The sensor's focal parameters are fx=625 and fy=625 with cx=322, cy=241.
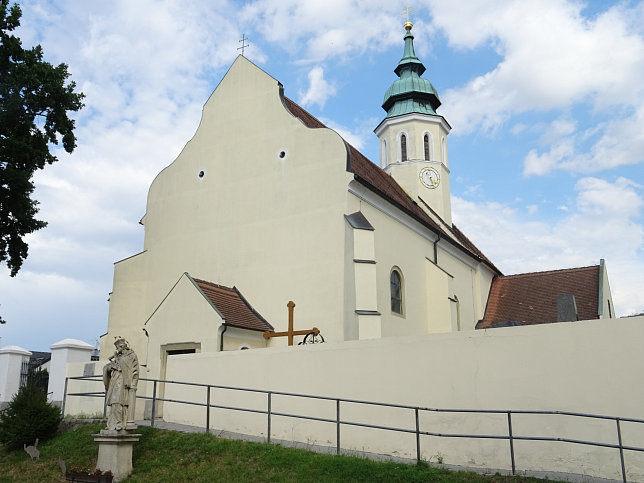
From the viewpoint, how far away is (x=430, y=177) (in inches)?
1242

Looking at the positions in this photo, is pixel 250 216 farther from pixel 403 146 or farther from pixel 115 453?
pixel 403 146

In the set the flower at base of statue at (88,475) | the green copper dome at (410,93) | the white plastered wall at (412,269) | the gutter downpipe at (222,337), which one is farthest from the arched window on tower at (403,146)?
the flower at base of statue at (88,475)

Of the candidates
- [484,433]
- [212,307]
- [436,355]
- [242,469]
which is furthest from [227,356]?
[484,433]

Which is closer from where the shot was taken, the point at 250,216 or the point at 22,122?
the point at 22,122

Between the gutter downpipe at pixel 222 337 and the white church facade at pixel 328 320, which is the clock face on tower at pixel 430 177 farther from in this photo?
the gutter downpipe at pixel 222 337

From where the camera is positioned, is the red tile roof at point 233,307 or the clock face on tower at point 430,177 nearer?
the red tile roof at point 233,307

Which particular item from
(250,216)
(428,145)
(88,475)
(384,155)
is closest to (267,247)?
(250,216)

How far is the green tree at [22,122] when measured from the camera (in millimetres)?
15391

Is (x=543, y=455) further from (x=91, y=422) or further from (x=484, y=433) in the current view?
(x=91, y=422)

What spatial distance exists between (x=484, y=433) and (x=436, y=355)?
1.54m

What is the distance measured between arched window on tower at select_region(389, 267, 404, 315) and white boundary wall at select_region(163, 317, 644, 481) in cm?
784

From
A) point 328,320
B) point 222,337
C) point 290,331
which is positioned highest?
point 328,320

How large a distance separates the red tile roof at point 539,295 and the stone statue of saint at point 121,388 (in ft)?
62.4

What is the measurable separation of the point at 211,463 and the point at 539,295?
75.5 feet
